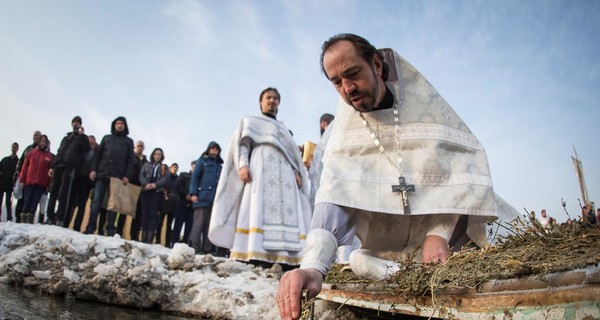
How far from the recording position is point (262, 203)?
6012 mm

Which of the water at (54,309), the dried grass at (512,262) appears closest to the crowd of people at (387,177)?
the dried grass at (512,262)

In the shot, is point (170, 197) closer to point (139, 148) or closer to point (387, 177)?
point (139, 148)

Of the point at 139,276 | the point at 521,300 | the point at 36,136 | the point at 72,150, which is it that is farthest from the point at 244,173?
the point at 36,136

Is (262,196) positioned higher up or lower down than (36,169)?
lower down

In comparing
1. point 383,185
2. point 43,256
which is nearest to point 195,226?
point 43,256

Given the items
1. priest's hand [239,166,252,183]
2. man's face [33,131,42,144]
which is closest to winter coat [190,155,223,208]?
priest's hand [239,166,252,183]

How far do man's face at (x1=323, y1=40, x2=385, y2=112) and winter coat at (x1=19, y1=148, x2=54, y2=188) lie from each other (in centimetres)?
792

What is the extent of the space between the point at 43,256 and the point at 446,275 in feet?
13.1

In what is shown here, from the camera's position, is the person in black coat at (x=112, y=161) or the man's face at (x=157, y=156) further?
the man's face at (x=157, y=156)

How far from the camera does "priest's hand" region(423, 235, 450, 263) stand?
2.19 metres

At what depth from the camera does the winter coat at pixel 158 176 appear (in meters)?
8.84

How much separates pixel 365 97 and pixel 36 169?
26.6 feet

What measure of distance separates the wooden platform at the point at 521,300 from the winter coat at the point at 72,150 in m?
7.71

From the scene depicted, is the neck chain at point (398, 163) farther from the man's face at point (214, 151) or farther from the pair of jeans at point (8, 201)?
the pair of jeans at point (8, 201)
